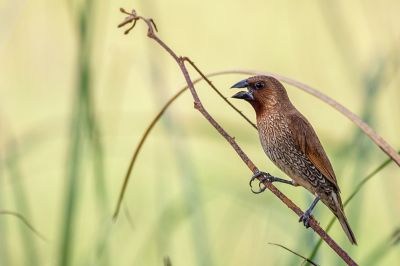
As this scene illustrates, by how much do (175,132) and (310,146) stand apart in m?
0.55

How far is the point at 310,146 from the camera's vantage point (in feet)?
9.43

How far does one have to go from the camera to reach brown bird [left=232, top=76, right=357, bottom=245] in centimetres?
284

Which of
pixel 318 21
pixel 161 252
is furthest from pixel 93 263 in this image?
pixel 318 21

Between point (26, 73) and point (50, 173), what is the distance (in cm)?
167

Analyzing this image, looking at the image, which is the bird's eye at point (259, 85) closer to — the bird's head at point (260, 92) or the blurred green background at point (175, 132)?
the bird's head at point (260, 92)

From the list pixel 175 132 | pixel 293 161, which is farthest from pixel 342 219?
pixel 175 132

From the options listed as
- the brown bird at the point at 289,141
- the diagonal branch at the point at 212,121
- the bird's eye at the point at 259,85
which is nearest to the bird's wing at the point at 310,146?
the brown bird at the point at 289,141

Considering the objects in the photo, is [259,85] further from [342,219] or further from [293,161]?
[342,219]

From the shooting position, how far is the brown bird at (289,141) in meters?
2.84

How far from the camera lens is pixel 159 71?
11.5 feet

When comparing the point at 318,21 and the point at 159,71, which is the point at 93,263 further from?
the point at 318,21

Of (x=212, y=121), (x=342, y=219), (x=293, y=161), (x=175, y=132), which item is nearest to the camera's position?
(x=212, y=121)

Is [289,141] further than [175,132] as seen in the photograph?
No

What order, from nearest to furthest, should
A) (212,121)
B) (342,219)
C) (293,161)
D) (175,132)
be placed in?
(212,121) → (342,219) → (293,161) → (175,132)
